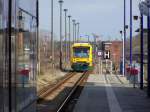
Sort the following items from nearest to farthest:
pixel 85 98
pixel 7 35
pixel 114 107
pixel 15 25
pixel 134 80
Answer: pixel 7 35 → pixel 15 25 → pixel 114 107 → pixel 85 98 → pixel 134 80

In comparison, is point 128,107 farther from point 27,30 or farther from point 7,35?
point 7,35

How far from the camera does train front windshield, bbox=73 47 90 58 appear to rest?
234 ft

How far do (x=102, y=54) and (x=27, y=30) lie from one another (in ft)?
173

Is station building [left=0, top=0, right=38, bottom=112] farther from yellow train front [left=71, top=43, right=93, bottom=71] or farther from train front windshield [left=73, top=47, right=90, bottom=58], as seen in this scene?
train front windshield [left=73, top=47, right=90, bottom=58]

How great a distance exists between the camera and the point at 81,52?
7162cm

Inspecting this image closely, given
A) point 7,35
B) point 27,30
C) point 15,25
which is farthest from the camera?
point 27,30

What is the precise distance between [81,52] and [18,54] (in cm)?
6248

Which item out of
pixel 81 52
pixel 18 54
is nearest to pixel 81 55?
pixel 81 52

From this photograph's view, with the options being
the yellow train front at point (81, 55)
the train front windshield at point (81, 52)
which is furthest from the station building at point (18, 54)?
the train front windshield at point (81, 52)

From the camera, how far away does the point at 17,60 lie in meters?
9.05

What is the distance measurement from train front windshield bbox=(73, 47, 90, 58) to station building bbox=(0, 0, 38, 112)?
195 ft

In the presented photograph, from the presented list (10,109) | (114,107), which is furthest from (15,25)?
(114,107)

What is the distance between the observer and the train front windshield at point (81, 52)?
71.4 metres

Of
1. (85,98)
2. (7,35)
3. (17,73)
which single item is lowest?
(85,98)
